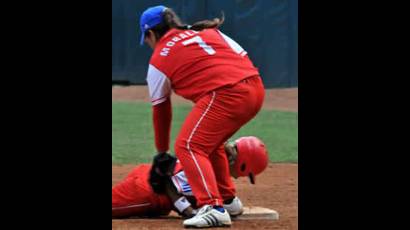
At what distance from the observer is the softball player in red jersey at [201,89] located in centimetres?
614

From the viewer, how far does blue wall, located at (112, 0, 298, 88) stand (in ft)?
57.8

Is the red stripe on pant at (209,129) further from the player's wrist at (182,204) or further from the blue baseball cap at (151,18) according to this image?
the blue baseball cap at (151,18)

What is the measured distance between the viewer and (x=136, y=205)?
6758 mm

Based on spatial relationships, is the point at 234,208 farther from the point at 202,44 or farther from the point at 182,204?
the point at 202,44

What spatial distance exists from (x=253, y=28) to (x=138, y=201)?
11.5m

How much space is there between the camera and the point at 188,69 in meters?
6.31

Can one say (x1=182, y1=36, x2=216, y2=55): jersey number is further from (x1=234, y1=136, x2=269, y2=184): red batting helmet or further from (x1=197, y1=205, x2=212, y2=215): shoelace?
(x1=197, y1=205, x2=212, y2=215): shoelace

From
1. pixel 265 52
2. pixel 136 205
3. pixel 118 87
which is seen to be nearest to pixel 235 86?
pixel 136 205

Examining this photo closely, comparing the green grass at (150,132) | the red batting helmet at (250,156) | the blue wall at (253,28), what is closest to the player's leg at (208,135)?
the red batting helmet at (250,156)

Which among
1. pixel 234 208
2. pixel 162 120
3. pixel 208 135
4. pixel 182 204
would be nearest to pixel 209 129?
pixel 208 135

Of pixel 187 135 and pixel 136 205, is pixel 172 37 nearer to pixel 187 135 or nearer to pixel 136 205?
pixel 187 135

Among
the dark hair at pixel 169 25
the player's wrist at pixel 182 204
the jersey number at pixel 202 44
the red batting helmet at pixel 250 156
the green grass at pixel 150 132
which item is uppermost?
the dark hair at pixel 169 25

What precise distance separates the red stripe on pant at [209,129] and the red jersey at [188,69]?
9 centimetres
